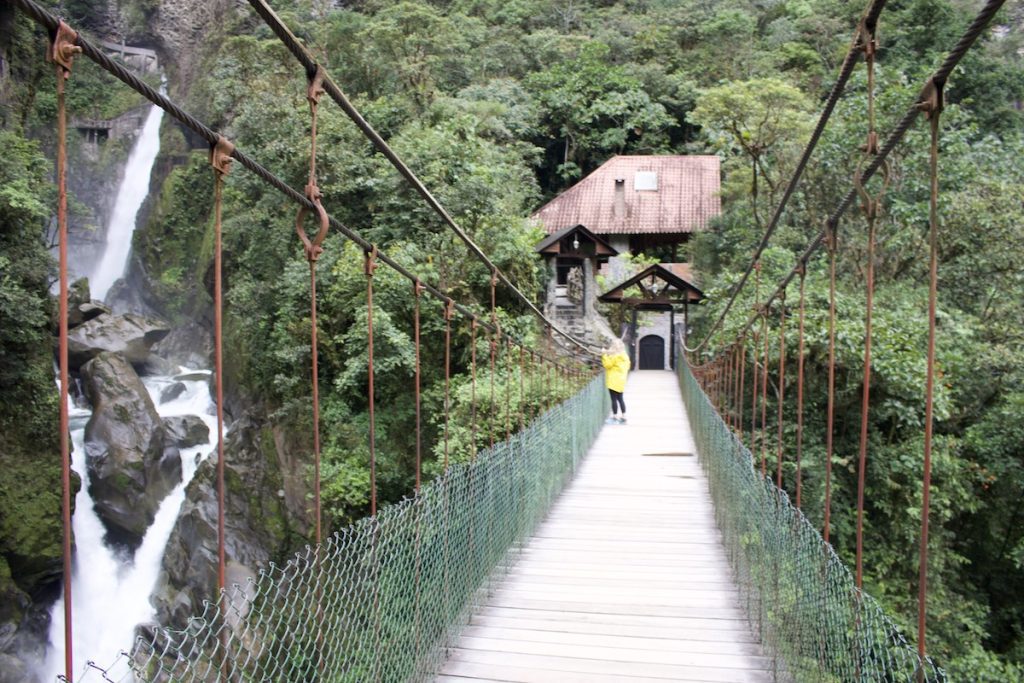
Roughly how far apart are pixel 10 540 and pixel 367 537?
26.1 ft

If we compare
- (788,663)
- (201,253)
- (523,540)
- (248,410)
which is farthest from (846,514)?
(201,253)

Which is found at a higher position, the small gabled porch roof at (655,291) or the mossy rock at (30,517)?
the small gabled porch roof at (655,291)

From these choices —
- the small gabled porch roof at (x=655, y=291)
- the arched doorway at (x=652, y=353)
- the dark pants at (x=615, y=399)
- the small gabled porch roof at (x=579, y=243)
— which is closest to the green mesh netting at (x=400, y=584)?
the dark pants at (x=615, y=399)

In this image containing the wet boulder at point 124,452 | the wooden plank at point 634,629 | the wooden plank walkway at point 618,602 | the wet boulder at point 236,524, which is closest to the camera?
the wooden plank walkway at point 618,602

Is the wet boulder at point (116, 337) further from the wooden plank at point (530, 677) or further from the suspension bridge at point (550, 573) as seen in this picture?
the wooden plank at point (530, 677)

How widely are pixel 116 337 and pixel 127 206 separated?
5.13 meters

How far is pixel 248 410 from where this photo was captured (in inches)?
421

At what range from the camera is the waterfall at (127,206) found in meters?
16.9

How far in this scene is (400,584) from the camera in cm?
263

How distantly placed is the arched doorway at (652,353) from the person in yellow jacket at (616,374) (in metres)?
9.79

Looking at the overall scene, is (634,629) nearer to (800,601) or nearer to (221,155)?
(800,601)

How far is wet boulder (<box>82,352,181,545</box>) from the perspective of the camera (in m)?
10.5

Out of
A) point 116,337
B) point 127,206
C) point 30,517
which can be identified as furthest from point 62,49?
point 127,206

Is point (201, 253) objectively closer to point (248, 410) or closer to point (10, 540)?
point (248, 410)
